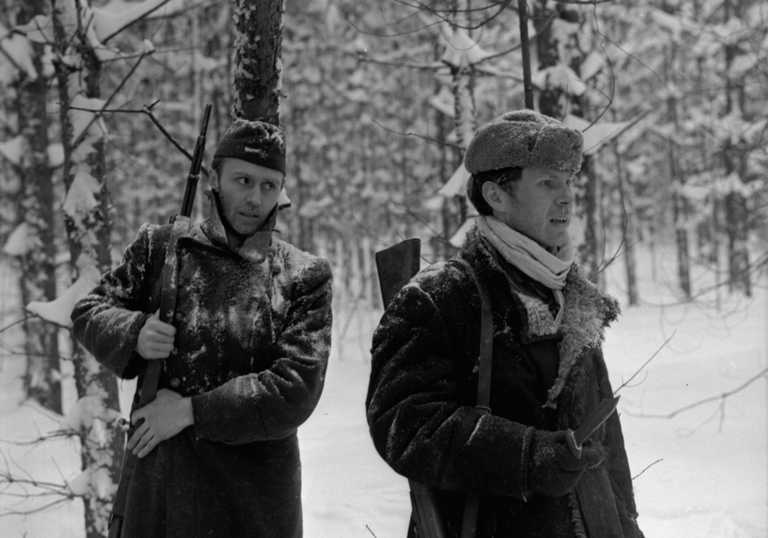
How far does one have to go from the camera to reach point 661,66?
2367 centimetres

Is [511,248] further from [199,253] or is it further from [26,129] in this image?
[26,129]

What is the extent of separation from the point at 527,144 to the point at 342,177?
25774mm

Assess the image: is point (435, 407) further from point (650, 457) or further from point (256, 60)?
point (650, 457)

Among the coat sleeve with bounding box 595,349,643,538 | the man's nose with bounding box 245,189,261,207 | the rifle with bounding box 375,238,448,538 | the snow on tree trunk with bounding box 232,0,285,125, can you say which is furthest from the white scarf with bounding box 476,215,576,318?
the snow on tree trunk with bounding box 232,0,285,125

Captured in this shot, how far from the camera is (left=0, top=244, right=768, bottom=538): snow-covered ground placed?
5.62 metres

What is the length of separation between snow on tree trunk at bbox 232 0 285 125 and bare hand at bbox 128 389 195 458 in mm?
1510

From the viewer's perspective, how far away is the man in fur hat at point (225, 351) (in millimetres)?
2445

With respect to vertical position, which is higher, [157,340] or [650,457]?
[157,340]

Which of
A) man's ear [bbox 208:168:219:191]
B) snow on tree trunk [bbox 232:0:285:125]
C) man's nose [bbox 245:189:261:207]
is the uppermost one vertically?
snow on tree trunk [bbox 232:0:285:125]

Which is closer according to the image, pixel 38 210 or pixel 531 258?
pixel 531 258

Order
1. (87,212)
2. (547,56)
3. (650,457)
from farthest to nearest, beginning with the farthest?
(650,457) < (547,56) < (87,212)

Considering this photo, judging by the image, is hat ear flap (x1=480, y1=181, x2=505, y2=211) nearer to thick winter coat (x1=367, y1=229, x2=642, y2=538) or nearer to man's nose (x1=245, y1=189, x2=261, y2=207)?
thick winter coat (x1=367, y1=229, x2=642, y2=538)

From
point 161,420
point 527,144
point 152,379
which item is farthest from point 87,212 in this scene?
point 527,144

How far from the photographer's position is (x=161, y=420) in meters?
2.46
